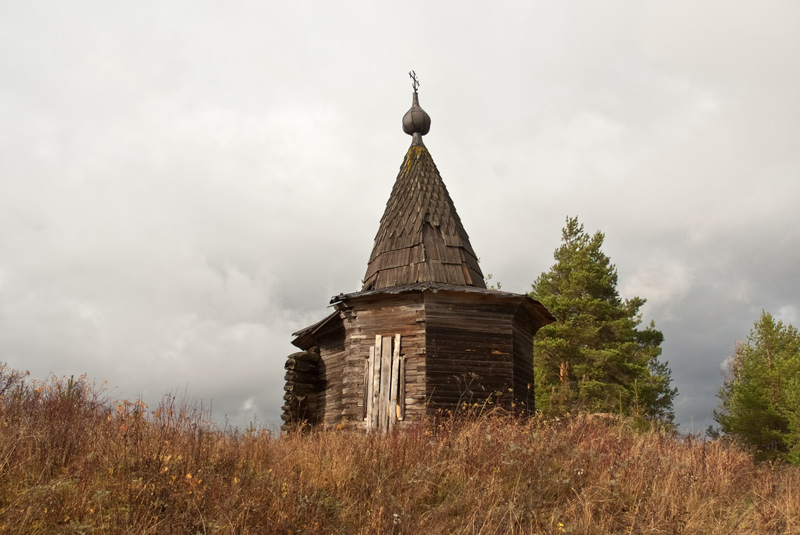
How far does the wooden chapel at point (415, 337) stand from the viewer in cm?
1277

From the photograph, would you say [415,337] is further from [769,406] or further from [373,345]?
[769,406]

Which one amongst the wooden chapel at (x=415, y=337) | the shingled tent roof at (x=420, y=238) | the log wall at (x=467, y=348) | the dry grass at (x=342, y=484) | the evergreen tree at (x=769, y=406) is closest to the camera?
the dry grass at (x=342, y=484)

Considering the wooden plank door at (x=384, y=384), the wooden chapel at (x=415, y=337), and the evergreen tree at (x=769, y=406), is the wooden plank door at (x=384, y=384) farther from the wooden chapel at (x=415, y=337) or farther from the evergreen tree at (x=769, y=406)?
the evergreen tree at (x=769, y=406)

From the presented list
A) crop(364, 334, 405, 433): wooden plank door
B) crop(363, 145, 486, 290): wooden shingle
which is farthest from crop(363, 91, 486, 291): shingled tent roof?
crop(364, 334, 405, 433): wooden plank door

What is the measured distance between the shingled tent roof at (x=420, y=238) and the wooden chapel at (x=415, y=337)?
3 cm

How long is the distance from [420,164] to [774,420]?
21.9 m

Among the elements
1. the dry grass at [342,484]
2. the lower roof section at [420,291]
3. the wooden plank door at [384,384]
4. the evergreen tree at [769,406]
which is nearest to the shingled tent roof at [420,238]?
the lower roof section at [420,291]

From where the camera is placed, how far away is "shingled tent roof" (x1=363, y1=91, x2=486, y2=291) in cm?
1475

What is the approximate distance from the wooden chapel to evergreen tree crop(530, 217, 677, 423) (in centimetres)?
931

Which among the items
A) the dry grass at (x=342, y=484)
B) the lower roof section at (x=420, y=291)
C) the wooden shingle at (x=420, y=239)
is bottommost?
the dry grass at (x=342, y=484)

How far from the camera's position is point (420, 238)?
15.1 m

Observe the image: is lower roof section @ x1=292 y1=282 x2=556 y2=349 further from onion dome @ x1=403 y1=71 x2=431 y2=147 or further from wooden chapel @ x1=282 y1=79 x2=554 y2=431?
onion dome @ x1=403 y1=71 x2=431 y2=147

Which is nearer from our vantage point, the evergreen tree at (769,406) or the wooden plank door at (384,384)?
the wooden plank door at (384,384)

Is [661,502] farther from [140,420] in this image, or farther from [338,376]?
[338,376]
